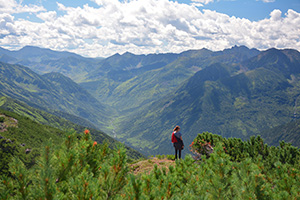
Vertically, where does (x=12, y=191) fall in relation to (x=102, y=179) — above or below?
below

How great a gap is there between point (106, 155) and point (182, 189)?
11.5ft

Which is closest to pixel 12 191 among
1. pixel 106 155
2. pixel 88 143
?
pixel 88 143

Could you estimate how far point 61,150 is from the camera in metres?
7.68

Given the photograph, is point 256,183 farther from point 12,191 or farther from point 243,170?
point 12,191

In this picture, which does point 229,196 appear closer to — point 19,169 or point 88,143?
point 88,143

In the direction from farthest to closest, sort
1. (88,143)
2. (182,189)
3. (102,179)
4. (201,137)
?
(201,137)
(88,143)
(182,189)
(102,179)

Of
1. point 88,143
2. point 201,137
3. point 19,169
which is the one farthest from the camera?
point 201,137

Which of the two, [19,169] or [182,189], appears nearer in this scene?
[19,169]

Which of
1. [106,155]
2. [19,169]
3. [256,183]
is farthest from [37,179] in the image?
[256,183]

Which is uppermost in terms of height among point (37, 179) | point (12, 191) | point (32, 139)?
point (37, 179)

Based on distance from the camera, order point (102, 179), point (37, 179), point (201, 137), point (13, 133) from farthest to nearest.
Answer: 1. point (13, 133)
2. point (201, 137)
3. point (102, 179)
4. point (37, 179)

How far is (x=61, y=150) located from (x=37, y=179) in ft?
6.93

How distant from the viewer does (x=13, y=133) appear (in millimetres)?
160375

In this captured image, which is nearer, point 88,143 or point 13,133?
point 88,143
